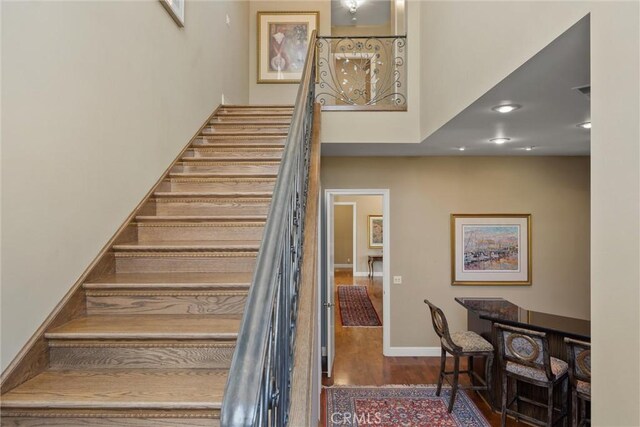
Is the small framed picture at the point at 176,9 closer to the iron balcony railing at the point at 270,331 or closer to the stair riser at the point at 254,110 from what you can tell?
the stair riser at the point at 254,110

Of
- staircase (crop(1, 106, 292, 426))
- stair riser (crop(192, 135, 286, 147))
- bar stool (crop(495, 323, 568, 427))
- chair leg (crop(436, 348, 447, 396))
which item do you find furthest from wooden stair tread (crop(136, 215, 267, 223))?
chair leg (crop(436, 348, 447, 396))

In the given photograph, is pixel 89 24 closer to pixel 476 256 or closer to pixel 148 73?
pixel 148 73

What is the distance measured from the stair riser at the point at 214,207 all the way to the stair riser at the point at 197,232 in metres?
0.20

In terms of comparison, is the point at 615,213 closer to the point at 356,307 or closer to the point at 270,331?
the point at 270,331

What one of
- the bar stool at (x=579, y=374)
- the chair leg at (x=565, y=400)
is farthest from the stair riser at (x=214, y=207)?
the chair leg at (x=565, y=400)

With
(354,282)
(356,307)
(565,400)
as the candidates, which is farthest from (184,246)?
(354,282)

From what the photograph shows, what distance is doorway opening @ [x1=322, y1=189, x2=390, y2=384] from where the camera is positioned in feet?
14.7

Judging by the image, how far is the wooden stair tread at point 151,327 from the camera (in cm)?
171

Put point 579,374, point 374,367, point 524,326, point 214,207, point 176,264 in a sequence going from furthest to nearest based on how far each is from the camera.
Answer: point 374,367, point 524,326, point 214,207, point 579,374, point 176,264

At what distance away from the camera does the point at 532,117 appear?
2.91 m

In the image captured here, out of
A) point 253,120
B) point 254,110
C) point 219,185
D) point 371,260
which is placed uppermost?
point 254,110

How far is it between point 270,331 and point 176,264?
1615mm

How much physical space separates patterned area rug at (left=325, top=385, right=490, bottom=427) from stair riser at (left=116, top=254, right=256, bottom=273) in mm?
1945

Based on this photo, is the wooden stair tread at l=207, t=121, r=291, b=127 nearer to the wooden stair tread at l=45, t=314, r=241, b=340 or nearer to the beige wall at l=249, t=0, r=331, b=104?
the beige wall at l=249, t=0, r=331, b=104
